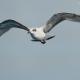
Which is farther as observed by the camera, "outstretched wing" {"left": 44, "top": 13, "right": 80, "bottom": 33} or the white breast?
"outstretched wing" {"left": 44, "top": 13, "right": 80, "bottom": 33}

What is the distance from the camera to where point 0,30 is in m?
28.8

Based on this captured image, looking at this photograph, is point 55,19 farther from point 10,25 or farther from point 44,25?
point 10,25

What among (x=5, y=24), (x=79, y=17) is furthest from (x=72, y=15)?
(x=5, y=24)

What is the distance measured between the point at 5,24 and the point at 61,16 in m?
1.94

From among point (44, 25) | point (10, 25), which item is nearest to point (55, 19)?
point (44, 25)

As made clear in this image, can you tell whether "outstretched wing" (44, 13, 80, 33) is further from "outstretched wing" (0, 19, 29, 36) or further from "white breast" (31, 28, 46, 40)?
"outstretched wing" (0, 19, 29, 36)

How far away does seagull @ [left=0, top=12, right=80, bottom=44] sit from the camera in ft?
91.1

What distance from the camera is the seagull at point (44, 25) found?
2778cm

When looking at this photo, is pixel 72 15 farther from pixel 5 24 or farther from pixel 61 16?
pixel 5 24

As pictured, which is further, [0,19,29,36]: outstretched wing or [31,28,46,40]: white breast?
[0,19,29,36]: outstretched wing

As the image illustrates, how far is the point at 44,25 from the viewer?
1125 inches

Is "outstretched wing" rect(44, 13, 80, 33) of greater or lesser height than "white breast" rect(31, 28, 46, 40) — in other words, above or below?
above

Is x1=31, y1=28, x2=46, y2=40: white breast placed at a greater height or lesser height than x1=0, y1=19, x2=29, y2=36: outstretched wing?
lesser

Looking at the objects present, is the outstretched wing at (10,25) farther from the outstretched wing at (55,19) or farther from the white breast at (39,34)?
the outstretched wing at (55,19)
